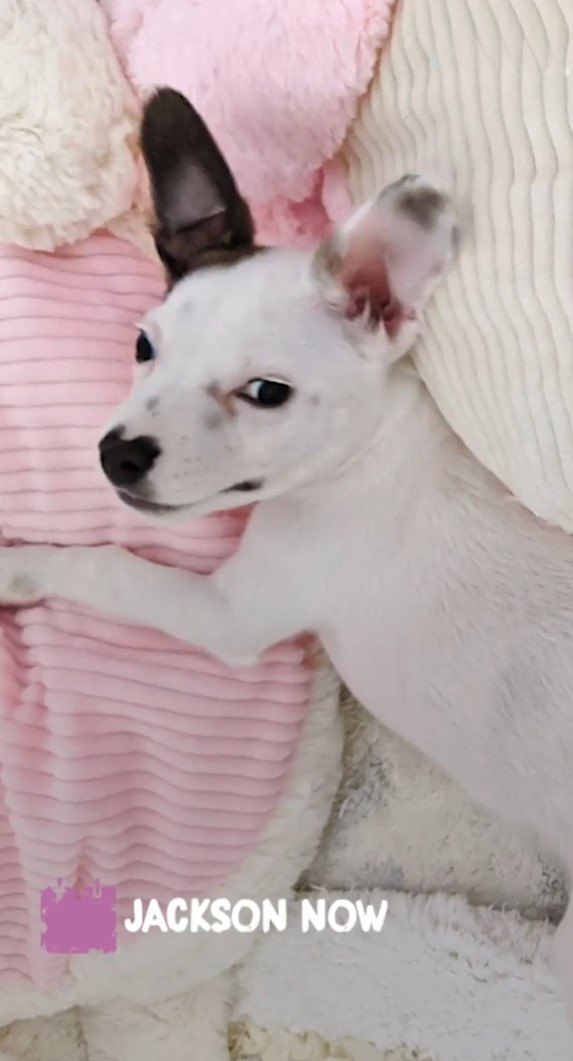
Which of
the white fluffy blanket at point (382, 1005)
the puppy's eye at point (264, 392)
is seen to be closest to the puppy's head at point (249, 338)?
the puppy's eye at point (264, 392)

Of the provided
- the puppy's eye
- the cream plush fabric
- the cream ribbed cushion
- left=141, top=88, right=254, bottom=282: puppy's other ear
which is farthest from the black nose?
the cream plush fabric

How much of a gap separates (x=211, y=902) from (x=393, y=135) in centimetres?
113

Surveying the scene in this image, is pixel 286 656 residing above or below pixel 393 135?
below

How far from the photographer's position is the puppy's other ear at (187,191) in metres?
1.21

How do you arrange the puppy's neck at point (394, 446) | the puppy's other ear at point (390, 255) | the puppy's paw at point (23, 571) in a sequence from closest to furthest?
the puppy's other ear at point (390, 255) < the puppy's neck at point (394, 446) < the puppy's paw at point (23, 571)

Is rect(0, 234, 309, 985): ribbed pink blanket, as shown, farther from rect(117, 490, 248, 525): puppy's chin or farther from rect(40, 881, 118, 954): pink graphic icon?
rect(117, 490, 248, 525): puppy's chin

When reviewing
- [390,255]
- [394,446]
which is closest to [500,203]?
[390,255]

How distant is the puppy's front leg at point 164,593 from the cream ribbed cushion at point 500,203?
363 mm

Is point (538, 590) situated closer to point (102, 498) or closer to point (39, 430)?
point (102, 498)

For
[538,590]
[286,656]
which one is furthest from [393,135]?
[286,656]

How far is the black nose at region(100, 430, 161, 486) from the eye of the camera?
114cm

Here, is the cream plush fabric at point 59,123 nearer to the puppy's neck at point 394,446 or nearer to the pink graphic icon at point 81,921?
the puppy's neck at point 394,446

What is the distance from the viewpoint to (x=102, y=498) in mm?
1598

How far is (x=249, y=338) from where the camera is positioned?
116 centimetres
